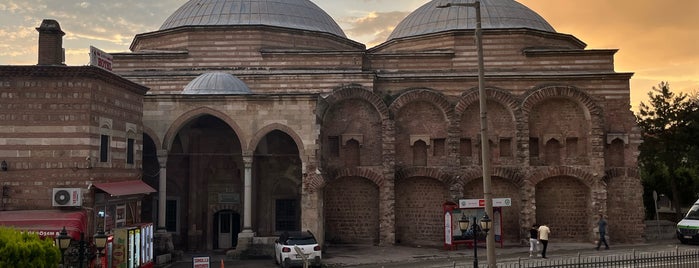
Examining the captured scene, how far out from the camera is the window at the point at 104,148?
1716cm

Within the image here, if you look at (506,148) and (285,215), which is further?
(506,148)

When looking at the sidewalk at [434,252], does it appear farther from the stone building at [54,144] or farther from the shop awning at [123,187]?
the stone building at [54,144]

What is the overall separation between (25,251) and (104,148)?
748 centimetres

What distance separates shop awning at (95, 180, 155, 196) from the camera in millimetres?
16484

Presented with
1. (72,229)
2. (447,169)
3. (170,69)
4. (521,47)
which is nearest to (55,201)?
(72,229)

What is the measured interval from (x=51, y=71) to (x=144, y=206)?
8.44m

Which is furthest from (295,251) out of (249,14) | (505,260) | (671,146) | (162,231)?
(671,146)

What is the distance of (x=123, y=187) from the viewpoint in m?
17.5

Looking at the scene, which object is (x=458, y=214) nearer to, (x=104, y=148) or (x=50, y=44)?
(x=104, y=148)

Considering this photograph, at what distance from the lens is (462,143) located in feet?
80.3

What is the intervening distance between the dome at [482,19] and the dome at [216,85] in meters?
10.3

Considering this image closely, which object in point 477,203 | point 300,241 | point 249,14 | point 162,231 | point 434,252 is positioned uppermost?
point 249,14

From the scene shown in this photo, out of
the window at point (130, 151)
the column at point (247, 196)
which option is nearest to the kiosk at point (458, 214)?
the column at point (247, 196)

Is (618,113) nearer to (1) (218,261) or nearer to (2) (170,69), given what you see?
(1) (218,261)
